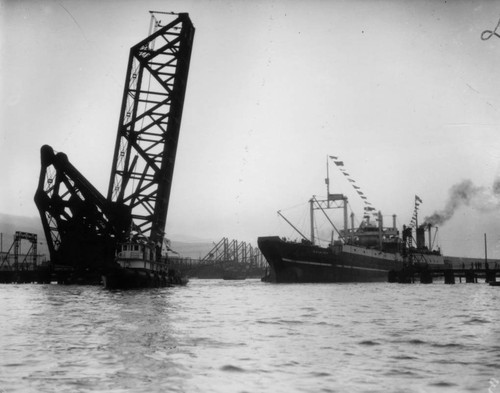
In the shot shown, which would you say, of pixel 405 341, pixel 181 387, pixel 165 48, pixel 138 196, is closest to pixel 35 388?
pixel 181 387

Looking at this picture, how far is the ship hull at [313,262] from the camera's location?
2084 inches

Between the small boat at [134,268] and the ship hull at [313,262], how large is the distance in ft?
55.5

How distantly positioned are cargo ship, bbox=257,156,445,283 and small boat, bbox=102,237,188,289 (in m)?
17.5

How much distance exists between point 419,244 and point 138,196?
4873cm

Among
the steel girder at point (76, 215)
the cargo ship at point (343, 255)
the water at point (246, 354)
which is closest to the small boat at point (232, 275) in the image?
the cargo ship at point (343, 255)

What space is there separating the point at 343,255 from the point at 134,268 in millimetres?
29200

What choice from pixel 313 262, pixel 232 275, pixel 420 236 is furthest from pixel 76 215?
pixel 232 275

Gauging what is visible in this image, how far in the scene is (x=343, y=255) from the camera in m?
58.2

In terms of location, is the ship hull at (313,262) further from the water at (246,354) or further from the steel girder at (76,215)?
the water at (246,354)

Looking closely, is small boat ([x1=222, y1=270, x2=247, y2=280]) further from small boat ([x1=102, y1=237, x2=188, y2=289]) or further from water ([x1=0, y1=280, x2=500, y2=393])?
water ([x1=0, y1=280, x2=500, y2=393])

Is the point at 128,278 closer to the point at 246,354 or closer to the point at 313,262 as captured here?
the point at 313,262

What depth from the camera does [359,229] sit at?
7519cm

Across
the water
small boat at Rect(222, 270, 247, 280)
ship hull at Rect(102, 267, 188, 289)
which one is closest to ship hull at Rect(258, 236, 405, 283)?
ship hull at Rect(102, 267, 188, 289)

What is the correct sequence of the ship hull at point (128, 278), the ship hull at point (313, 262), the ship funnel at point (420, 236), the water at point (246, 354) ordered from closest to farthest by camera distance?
the water at point (246, 354) → the ship hull at point (128, 278) → the ship hull at point (313, 262) → the ship funnel at point (420, 236)
